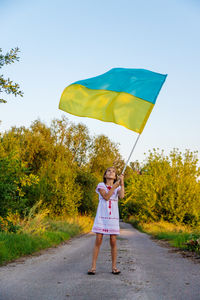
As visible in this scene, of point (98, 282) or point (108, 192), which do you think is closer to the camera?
point (98, 282)

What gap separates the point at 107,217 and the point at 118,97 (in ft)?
8.53

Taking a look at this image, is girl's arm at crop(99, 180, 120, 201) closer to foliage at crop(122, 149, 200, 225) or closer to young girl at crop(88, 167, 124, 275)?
young girl at crop(88, 167, 124, 275)

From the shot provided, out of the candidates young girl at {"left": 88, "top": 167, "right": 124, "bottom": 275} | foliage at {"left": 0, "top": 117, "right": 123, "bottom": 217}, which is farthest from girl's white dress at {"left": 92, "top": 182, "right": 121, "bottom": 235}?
foliage at {"left": 0, "top": 117, "right": 123, "bottom": 217}

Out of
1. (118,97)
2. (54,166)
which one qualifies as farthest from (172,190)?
(118,97)

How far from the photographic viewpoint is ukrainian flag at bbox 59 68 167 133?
6.29m

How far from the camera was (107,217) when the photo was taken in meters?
5.55

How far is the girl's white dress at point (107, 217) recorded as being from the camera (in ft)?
18.0

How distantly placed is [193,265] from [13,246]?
4308mm

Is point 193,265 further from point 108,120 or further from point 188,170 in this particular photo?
point 188,170

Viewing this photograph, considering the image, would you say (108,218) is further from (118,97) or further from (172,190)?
(172,190)

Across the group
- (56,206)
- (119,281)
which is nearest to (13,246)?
(119,281)

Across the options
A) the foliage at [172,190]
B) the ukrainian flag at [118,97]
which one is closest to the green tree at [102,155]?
the foliage at [172,190]

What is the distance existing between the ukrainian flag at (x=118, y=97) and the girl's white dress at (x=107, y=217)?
1485 millimetres

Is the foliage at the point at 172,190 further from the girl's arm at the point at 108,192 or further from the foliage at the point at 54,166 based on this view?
the girl's arm at the point at 108,192
